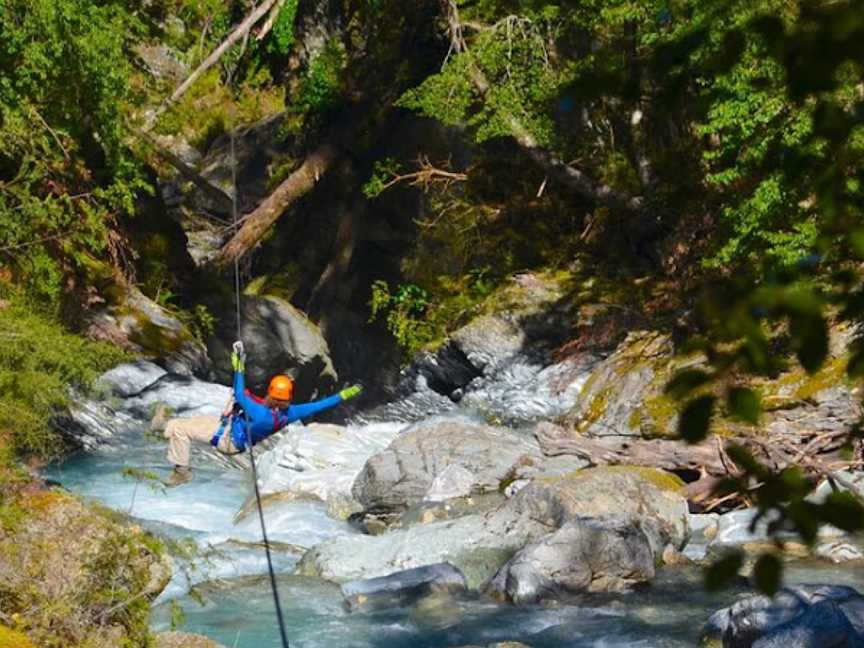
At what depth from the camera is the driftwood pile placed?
11633 millimetres

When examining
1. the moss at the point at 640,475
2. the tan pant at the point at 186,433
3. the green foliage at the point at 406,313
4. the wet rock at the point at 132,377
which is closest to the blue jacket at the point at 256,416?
the tan pant at the point at 186,433

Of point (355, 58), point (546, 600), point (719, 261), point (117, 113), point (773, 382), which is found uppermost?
point (355, 58)

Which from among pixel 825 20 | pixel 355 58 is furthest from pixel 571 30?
pixel 825 20

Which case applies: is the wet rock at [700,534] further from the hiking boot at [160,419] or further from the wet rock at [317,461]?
the hiking boot at [160,419]

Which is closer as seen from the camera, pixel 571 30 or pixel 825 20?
pixel 825 20

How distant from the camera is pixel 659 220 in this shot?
17734mm

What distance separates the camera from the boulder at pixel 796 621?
7.90m

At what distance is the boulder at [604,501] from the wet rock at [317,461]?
238 centimetres

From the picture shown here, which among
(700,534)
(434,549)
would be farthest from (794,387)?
(434,549)

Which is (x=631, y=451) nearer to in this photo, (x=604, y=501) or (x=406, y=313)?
(x=604, y=501)

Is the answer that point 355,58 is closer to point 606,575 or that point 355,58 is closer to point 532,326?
point 532,326

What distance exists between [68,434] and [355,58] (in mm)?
9253

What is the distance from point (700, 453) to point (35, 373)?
5952mm

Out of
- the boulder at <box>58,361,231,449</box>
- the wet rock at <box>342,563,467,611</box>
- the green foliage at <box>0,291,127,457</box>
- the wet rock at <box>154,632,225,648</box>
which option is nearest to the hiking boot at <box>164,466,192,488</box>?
the green foliage at <box>0,291,127,457</box>
